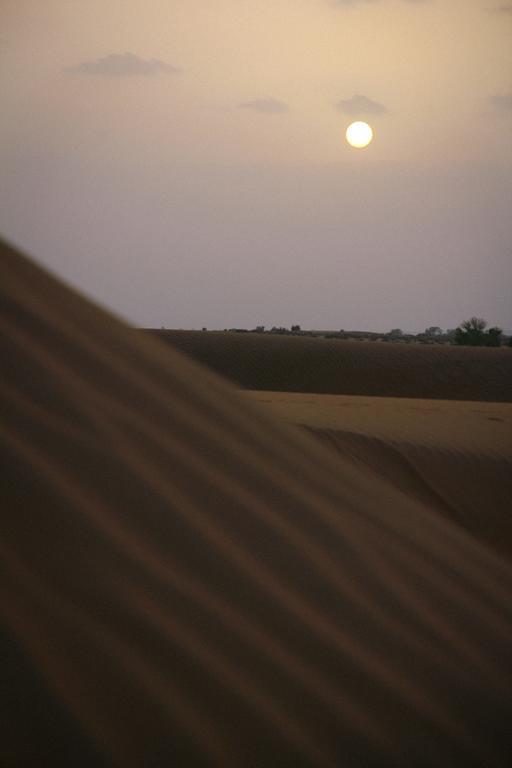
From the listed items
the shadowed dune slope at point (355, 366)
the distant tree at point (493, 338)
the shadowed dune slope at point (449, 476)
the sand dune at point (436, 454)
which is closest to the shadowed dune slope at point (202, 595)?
the shadowed dune slope at point (449, 476)

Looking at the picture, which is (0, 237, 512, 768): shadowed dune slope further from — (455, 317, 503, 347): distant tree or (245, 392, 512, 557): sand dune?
(455, 317, 503, 347): distant tree

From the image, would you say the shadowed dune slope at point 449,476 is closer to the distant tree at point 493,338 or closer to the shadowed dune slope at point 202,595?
the shadowed dune slope at point 202,595

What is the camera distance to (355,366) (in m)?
35.6

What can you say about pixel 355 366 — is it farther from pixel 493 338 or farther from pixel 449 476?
pixel 449 476

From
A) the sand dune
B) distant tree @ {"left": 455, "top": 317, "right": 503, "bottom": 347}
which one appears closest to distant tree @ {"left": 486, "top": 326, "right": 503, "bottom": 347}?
distant tree @ {"left": 455, "top": 317, "right": 503, "bottom": 347}

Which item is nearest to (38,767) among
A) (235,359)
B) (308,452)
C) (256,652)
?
(256,652)

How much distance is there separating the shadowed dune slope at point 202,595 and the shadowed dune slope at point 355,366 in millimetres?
25991

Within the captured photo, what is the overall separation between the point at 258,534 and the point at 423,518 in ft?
5.53

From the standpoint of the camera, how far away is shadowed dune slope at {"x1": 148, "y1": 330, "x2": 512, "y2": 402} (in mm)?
32031

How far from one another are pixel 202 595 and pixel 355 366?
32.7 meters

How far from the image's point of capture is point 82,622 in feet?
8.82

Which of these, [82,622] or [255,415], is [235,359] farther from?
[82,622]

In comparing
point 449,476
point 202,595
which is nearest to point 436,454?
point 449,476

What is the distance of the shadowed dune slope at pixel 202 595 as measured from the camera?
2.53 meters
